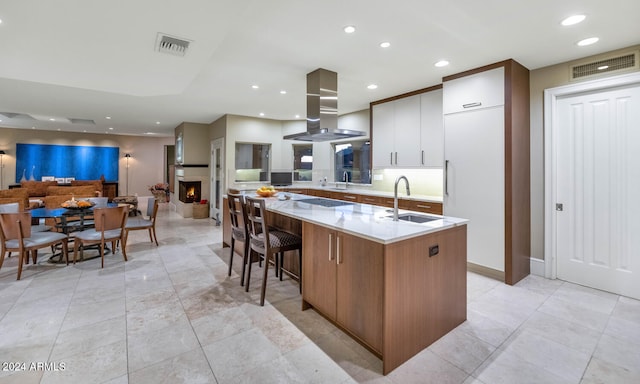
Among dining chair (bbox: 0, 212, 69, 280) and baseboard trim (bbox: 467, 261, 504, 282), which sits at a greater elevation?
dining chair (bbox: 0, 212, 69, 280)

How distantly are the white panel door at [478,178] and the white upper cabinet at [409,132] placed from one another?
0.63 metres

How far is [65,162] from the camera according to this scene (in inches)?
416

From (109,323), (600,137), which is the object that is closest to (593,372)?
(600,137)

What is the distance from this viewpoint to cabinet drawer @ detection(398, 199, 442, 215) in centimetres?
419

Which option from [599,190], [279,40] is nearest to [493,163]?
[599,190]

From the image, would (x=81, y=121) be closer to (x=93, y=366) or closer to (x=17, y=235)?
(x=17, y=235)

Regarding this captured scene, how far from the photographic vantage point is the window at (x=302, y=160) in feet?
24.5

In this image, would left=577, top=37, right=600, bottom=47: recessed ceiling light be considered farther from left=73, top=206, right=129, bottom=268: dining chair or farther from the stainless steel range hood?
left=73, top=206, right=129, bottom=268: dining chair

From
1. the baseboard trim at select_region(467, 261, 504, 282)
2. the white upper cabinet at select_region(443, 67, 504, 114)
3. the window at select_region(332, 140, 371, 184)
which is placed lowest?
the baseboard trim at select_region(467, 261, 504, 282)

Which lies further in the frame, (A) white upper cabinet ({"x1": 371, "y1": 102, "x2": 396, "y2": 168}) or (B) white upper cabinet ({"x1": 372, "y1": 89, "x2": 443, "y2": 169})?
(A) white upper cabinet ({"x1": 371, "y1": 102, "x2": 396, "y2": 168})

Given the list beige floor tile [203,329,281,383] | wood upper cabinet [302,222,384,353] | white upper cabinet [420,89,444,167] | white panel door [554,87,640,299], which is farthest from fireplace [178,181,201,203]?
→ white panel door [554,87,640,299]

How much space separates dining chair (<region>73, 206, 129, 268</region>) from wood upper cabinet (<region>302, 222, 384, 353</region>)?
3.02 m

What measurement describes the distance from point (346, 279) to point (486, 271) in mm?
2398

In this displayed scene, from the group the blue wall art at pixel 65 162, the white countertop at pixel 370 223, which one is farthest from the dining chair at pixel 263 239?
the blue wall art at pixel 65 162
